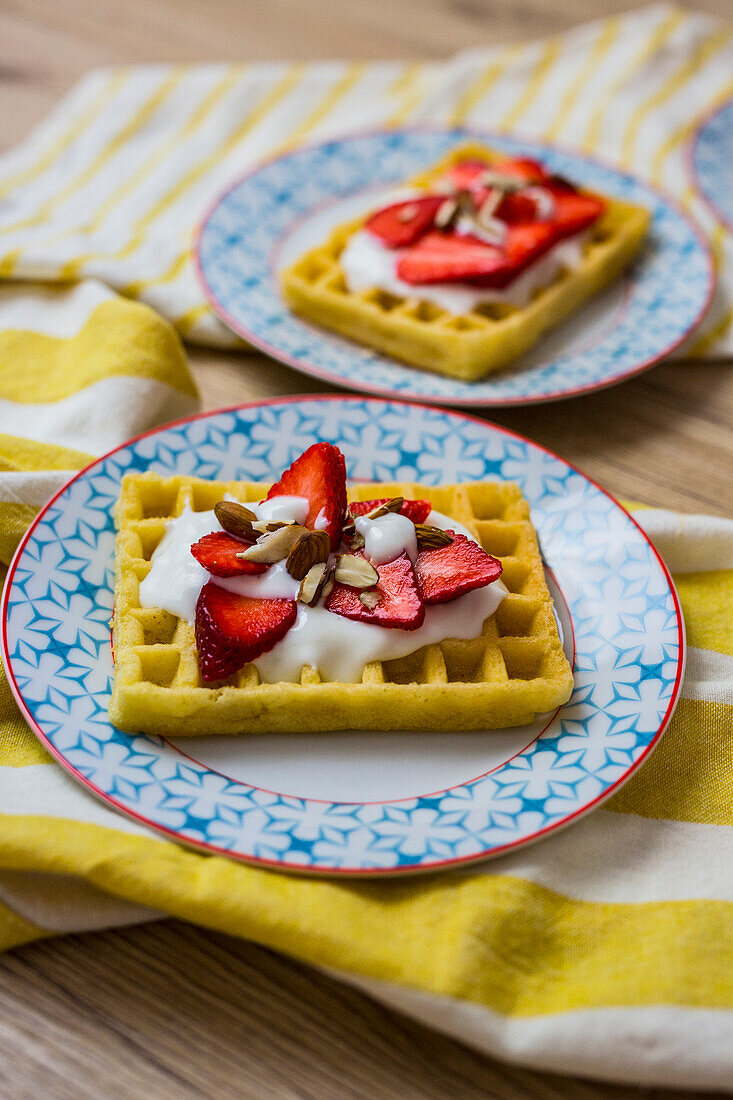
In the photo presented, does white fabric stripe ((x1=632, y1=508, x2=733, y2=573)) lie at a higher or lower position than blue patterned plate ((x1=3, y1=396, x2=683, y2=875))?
higher

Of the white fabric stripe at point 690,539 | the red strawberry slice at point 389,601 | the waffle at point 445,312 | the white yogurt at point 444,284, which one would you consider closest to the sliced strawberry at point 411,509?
the red strawberry slice at point 389,601

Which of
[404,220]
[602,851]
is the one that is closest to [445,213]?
[404,220]

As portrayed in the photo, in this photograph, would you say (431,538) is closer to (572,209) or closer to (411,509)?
(411,509)

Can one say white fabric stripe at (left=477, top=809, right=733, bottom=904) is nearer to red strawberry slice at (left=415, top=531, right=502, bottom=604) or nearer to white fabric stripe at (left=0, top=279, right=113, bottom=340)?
red strawberry slice at (left=415, top=531, right=502, bottom=604)

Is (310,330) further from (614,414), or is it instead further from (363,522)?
(363,522)

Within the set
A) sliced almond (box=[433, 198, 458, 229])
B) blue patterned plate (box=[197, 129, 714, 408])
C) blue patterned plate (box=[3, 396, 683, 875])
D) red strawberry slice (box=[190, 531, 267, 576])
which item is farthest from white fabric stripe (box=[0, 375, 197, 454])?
sliced almond (box=[433, 198, 458, 229])

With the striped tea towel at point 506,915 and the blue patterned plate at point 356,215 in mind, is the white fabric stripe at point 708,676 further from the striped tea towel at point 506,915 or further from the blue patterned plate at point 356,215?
the blue patterned plate at point 356,215

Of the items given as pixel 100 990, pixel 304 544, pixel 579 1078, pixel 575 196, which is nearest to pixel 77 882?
pixel 100 990
